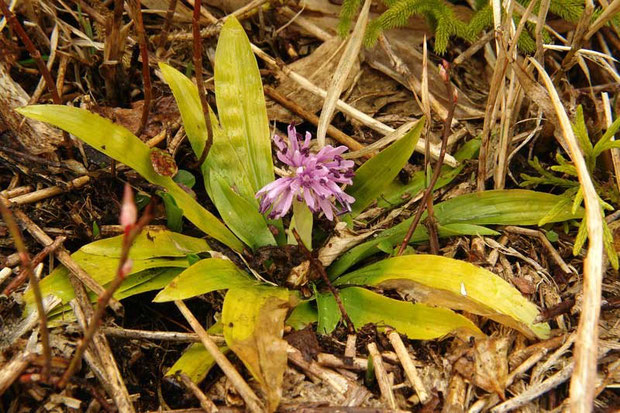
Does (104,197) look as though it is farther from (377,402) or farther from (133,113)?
(377,402)

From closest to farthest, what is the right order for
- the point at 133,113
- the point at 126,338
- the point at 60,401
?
the point at 60,401
the point at 126,338
the point at 133,113

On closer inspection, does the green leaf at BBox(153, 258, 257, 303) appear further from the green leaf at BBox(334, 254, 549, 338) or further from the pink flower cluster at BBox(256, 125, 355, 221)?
the green leaf at BBox(334, 254, 549, 338)

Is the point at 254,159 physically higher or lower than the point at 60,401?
→ higher

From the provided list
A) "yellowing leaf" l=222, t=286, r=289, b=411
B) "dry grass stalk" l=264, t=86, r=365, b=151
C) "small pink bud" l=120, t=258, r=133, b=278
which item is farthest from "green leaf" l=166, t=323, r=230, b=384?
"dry grass stalk" l=264, t=86, r=365, b=151

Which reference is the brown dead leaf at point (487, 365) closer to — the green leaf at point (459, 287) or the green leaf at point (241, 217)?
the green leaf at point (459, 287)

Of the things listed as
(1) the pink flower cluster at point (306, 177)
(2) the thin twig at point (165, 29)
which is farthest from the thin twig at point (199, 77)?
(2) the thin twig at point (165, 29)

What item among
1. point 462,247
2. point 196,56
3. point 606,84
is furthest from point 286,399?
point 606,84
